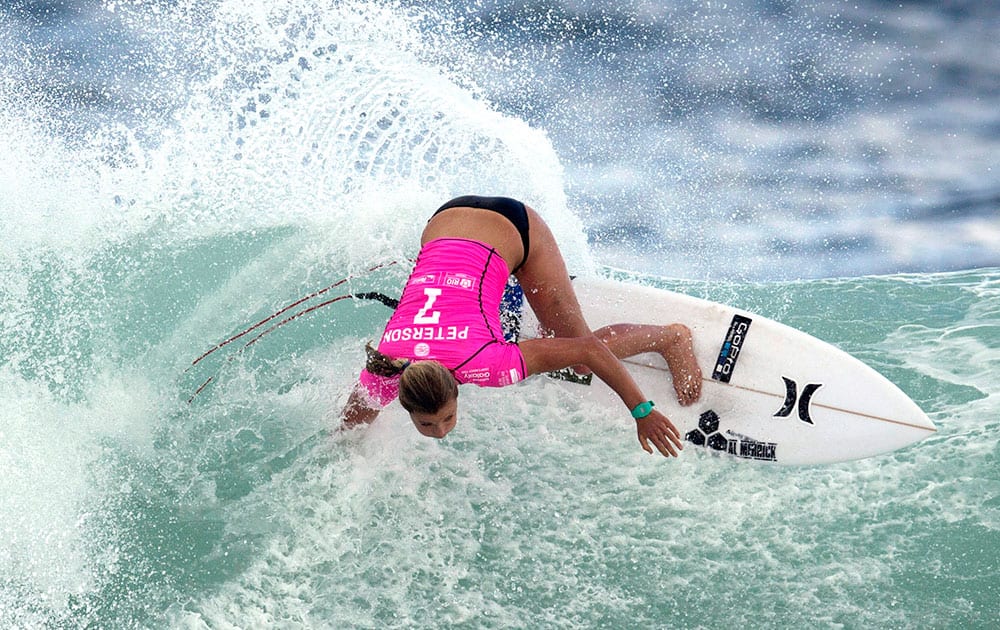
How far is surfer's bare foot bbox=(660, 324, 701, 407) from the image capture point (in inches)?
197

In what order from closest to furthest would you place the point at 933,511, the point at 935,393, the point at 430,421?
the point at 430,421 → the point at 933,511 → the point at 935,393

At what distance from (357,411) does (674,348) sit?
1.87 metres

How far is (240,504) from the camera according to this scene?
14.8 feet

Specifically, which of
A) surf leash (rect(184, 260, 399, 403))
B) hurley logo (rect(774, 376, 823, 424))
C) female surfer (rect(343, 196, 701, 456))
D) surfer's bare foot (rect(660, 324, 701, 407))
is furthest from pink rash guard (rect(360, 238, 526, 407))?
hurley logo (rect(774, 376, 823, 424))

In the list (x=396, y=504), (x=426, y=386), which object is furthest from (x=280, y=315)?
(x=426, y=386)

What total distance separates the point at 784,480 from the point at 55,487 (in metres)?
3.85

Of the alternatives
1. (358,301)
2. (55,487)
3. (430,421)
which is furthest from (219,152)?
(430,421)

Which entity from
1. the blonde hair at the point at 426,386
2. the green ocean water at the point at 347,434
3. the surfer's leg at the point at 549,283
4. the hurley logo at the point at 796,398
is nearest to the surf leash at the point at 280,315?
the green ocean water at the point at 347,434

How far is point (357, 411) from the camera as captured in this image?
4504 mm

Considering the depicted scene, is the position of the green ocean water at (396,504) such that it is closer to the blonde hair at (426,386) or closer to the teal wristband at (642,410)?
the teal wristband at (642,410)

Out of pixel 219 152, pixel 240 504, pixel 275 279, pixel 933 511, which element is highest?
pixel 933 511

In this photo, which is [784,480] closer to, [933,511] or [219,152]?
[933,511]

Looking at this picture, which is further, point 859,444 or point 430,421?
point 859,444

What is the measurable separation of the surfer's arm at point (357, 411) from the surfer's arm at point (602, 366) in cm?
100
